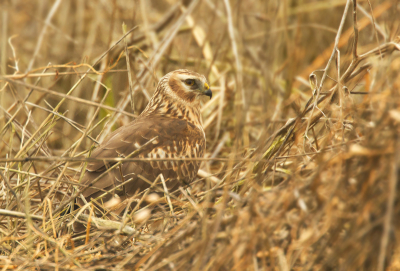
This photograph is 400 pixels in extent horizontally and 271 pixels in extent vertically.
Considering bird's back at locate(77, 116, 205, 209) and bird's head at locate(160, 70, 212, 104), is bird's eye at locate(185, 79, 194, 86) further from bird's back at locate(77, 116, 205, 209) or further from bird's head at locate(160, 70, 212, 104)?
bird's back at locate(77, 116, 205, 209)

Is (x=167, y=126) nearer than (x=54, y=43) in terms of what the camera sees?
Yes

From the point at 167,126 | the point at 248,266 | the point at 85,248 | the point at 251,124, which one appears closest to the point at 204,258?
the point at 248,266

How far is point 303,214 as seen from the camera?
6.49 feet

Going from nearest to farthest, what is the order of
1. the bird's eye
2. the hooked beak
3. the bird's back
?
the bird's back < the hooked beak < the bird's eye

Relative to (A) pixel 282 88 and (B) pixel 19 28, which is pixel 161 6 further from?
(A) pixel 282 88

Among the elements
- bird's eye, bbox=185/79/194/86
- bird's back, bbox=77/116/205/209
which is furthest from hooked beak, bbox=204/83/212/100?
bird's back, bbox=77/116/205/209

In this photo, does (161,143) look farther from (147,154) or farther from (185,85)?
(185,85)

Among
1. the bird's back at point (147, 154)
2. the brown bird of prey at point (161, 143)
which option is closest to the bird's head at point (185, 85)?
the brown bird of prey at point (161, 143)

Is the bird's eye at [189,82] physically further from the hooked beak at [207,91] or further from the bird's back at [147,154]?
the bird's back at [147,154]

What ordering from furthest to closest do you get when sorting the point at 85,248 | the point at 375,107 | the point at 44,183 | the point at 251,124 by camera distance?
the point at 251,124
the point at 44,183
the point at 85,248
the point at 375,107

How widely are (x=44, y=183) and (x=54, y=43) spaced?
479 centimetres

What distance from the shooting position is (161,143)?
374cm

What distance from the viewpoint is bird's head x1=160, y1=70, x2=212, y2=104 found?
171 inches

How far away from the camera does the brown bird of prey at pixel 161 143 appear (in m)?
3.45
